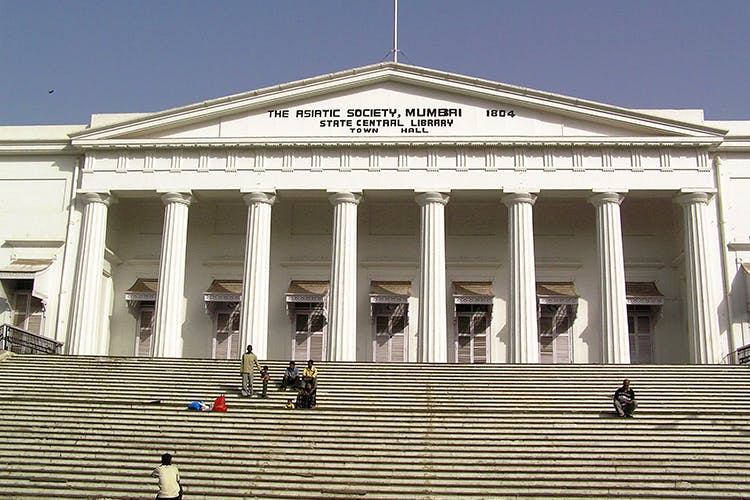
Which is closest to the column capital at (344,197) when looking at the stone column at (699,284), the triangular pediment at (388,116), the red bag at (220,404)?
the triangular pediment at (388,116)

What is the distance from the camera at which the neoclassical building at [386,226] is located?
102ft

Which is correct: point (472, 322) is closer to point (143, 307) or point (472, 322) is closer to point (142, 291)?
point (142, 291)

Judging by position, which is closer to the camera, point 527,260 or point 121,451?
point 121,451

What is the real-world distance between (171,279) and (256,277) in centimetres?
316

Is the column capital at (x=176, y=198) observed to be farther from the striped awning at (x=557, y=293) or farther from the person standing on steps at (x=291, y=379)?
the striped awning at (x=557, y=293)

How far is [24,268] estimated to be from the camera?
3294 centimetres

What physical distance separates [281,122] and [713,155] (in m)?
16.2

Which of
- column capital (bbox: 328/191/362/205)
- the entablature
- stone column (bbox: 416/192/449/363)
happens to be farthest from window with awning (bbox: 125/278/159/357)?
stone column (bbox: 416/192/449/363)

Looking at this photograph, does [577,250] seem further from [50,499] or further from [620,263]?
[50,499]

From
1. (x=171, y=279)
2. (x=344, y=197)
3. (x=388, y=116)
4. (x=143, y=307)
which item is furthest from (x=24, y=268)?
(x=388, y=116)

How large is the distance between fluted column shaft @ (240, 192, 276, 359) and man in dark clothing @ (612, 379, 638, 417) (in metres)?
13.5

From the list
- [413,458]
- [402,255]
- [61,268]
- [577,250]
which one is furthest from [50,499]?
[577,250]

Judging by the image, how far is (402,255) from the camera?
3500 cm

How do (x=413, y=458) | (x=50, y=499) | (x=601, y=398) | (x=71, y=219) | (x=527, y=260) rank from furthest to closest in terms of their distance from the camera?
(x=71, y=219), (x=527, y=260), (x=601, y=398), (x=413, y=458), (x=50, y=499)
